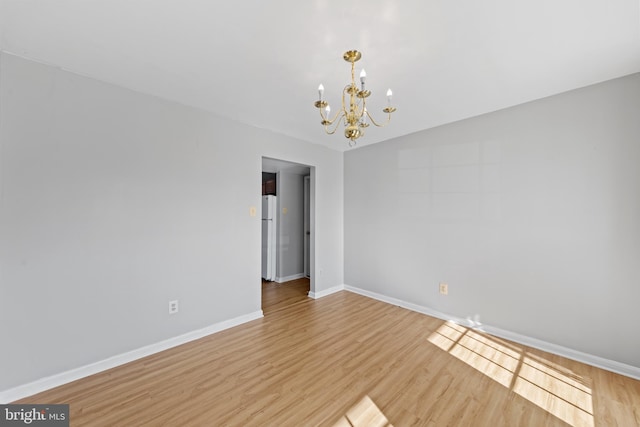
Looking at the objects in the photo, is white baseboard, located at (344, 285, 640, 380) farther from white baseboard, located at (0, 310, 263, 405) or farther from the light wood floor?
white baseboard, located at (0, 310, 263, 405)

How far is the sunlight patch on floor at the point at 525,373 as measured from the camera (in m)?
1.73

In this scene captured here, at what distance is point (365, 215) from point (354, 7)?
3.02m

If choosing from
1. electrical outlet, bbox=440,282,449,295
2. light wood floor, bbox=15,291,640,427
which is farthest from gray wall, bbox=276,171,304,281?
electrical outlet, bbox=440,282,449,295

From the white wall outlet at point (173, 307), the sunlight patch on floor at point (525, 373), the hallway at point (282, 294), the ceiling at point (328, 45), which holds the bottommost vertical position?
the sunlight patch on floor at point (525, 373)

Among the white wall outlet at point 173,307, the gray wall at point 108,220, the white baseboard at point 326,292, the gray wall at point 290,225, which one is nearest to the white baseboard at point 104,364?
the gray wall at point 108,220

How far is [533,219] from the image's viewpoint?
8.29 ft

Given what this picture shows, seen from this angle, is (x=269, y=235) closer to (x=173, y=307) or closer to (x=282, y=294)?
(x=282, y=294)

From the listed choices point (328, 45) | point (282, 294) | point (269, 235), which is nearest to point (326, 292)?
point (282, 294)

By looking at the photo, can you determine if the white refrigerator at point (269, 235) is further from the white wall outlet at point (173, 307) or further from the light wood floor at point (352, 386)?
the white wall outlet at point (173, 307)

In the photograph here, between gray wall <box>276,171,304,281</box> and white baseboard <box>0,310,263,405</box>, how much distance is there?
2.07 metres

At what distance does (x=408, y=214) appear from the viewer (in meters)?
3.56

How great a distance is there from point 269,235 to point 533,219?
4.01 meters

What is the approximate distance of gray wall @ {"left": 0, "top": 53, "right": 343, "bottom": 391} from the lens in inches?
71.8

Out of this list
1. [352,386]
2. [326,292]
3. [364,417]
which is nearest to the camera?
[364,417]
